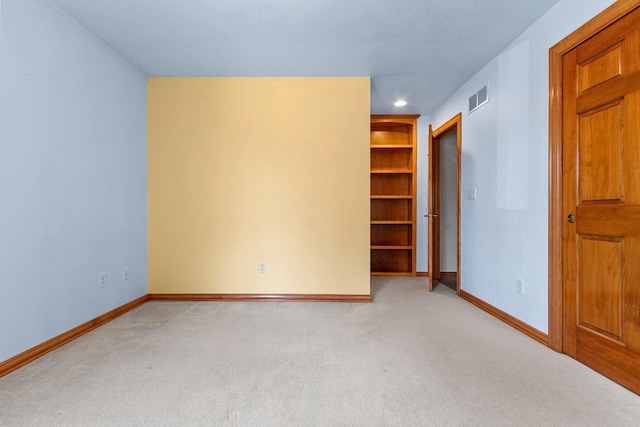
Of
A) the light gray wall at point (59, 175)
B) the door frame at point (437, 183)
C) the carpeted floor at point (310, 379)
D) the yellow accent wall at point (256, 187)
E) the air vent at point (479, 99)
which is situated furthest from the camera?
the door frame at point (437, 183)

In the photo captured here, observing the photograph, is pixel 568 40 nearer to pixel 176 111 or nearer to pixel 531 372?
pixel 531 372

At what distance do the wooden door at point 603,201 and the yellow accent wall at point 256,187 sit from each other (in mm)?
1714

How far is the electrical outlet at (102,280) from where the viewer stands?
8.25 ft

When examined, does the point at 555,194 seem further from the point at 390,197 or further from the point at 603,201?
the point at 390,197

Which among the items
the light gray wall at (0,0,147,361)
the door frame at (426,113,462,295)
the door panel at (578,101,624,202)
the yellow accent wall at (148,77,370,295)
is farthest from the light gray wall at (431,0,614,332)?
the light gray wall at (0,0,147,361)

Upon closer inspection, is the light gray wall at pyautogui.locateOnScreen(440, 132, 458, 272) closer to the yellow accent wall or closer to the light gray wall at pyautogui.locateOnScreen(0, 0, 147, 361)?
the yellow accent wall

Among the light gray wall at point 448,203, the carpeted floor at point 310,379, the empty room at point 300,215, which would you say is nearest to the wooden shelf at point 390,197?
the light gray wall at point 448,203

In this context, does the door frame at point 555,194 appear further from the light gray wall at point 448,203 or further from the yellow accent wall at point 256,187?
the light gray wall at point 448,203

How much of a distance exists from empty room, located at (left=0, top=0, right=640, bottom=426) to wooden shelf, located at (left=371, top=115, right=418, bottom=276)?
0.75 m

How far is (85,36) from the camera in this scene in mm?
2371

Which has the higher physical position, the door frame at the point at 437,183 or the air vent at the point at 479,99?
the air vent at the point at 479,99

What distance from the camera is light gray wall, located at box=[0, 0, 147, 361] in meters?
1.80

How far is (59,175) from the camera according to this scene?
213cm

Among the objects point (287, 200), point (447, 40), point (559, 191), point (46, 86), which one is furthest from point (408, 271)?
point (46, 86)
